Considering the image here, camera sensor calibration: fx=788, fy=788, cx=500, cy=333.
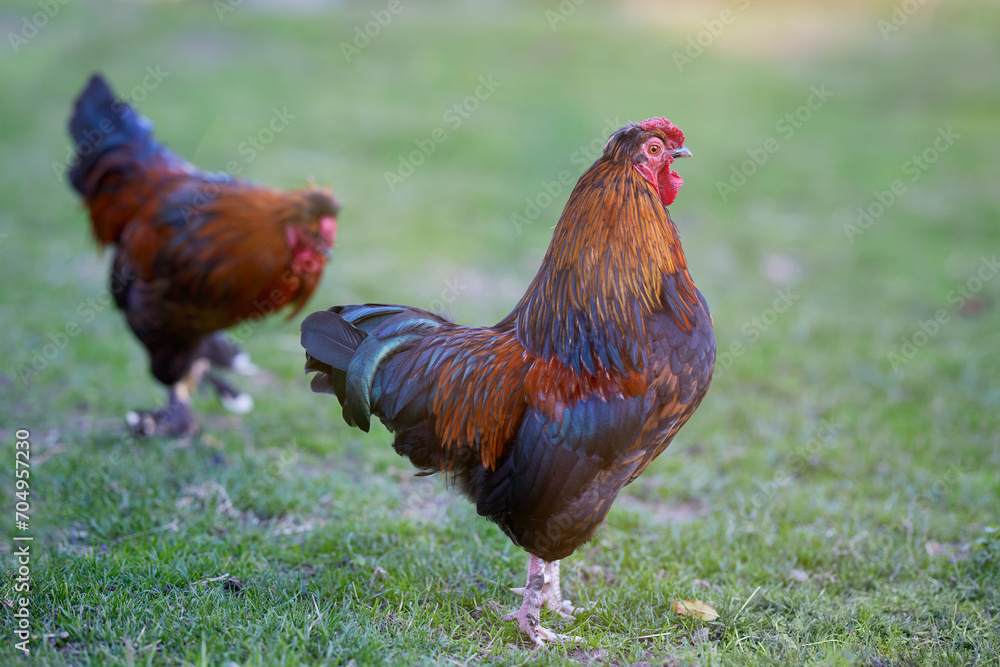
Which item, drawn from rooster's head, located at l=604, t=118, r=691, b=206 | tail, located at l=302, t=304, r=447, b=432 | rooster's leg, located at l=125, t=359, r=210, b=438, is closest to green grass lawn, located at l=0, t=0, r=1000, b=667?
rooster's leg, located at l=125, t=359, r=210, b=438

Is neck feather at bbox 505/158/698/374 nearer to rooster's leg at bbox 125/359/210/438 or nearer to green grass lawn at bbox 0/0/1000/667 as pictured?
green grass lawn at bbox 0/0/1000/667

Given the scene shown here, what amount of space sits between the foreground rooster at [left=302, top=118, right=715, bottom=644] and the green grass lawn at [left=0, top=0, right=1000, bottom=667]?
2.48ft

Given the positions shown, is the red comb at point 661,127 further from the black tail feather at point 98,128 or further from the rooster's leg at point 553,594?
the black tail feather at point 98,128

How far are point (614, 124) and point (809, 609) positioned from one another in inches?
372

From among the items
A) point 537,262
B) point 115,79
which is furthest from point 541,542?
point 115,79

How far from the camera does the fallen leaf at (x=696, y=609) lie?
3.68m

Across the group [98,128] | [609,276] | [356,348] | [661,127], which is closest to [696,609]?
[609,276]

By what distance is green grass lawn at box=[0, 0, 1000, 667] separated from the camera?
3643mm

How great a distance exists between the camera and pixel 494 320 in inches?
295

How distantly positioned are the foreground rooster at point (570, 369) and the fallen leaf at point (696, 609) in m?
0.66

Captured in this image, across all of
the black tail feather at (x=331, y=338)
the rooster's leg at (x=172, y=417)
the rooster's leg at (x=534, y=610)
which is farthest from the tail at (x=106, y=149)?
the rooster's leg at (x=534, y=610)

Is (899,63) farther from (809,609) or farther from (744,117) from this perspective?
(809,609)

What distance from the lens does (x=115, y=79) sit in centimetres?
1315

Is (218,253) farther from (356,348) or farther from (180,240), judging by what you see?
(356,348)
